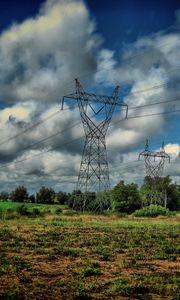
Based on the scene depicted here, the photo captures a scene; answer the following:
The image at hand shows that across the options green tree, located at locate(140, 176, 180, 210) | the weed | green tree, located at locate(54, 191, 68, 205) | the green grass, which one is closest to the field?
the weed

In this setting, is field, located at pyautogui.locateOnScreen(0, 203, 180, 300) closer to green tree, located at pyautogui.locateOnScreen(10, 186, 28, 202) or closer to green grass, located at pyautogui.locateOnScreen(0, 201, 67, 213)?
green grass, located at pyautogui.locateOnScreen(0, 201, 67, 213)

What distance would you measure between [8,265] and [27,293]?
217 inches

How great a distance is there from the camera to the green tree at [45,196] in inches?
7377

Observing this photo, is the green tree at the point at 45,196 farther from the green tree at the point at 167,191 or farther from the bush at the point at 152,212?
the bush at the point at 152,212

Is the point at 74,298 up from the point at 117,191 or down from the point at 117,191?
down

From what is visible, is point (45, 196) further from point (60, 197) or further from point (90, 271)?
point (90, 271)

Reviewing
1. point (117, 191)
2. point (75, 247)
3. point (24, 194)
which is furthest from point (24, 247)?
point (24, 194)

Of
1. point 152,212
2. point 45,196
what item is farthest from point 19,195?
point 152,212

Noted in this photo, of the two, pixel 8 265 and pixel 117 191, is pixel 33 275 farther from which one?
pixel 117 191

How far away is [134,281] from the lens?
16594 millimetres

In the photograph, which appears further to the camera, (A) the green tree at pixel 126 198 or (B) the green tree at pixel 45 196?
(B) the green tree at pixel 45 196

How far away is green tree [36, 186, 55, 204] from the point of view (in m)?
187

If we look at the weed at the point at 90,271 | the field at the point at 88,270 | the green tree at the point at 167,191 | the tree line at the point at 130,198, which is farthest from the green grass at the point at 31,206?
the weed at the point at 90,271

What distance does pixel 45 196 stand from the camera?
189 metres
